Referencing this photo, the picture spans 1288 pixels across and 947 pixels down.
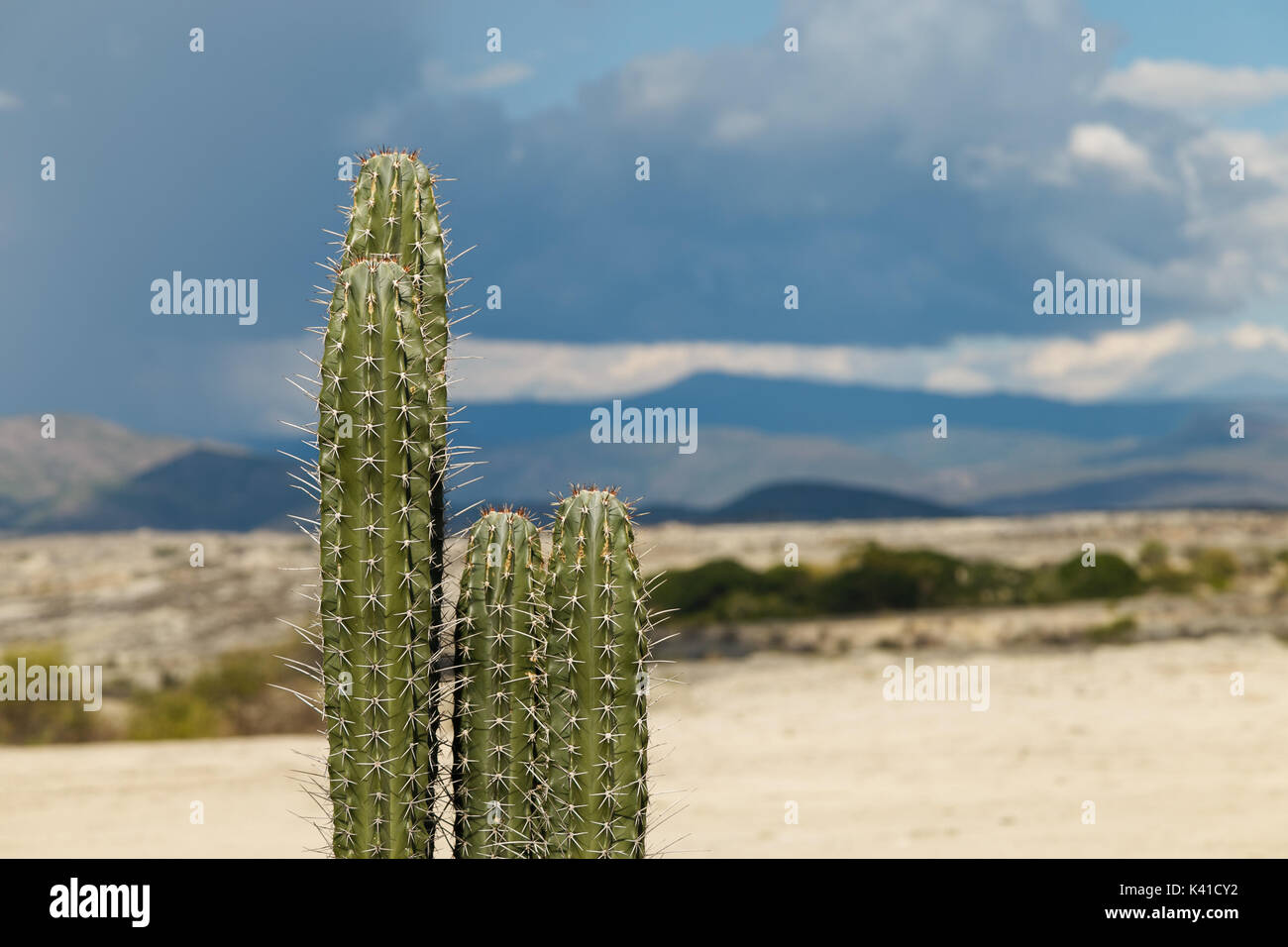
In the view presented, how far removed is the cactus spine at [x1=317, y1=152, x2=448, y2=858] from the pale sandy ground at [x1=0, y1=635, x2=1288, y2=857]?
4.30 metres

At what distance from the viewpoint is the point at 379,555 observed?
5934 millimetres

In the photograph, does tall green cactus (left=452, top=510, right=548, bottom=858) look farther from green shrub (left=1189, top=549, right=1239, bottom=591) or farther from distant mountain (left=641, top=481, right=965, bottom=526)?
distant mountain (left=641, top=481, right=965, bottom=526)

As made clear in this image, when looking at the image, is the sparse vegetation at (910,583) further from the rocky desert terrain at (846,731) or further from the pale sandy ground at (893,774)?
the pale sandy ground at (893,774)

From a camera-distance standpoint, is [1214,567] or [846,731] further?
[1214,567]

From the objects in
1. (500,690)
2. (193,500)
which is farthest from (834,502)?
(193,500)

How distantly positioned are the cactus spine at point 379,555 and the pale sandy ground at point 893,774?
4.30m

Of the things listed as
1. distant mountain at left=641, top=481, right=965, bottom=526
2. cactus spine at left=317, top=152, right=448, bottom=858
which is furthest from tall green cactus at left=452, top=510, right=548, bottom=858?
distant mountain at left=641, top=481, right=965, bottom=526

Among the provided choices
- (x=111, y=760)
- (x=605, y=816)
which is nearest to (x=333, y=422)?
(x=605, y=816)

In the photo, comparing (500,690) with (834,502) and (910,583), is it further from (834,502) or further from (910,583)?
(834,502)

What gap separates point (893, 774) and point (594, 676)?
10.6 metres

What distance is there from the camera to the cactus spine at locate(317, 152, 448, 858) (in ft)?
19.3

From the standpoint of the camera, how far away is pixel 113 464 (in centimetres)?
14538
